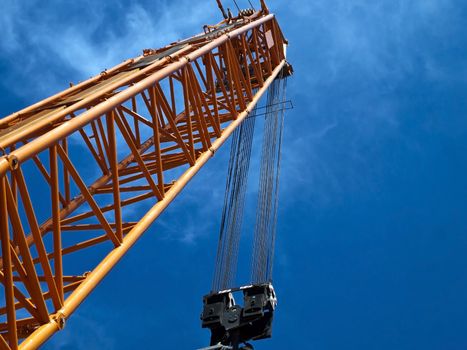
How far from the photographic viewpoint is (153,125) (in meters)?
18.8

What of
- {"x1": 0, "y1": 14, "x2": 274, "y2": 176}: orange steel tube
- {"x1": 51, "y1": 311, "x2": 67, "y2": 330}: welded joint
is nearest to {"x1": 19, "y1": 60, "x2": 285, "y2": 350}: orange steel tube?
{"x1": 51, "y1": 311, "x2": 67, "y2": 330}: welded joint

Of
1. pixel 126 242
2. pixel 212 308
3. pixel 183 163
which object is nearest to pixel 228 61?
pixel 183 163

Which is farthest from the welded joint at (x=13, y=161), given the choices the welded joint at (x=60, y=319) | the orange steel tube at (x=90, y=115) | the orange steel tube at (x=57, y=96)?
the orange steel tube at (x=57, y=96)

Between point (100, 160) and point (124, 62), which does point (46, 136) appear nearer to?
point (100, 160)

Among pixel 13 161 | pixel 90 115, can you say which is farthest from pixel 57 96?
pixel 13 161

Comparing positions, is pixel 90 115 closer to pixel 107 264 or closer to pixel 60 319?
pixel 107 264

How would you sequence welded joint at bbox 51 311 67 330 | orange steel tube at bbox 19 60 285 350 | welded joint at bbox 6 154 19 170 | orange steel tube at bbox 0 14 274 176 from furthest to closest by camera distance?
welded joint at bbox 51 311 67 330 < orange steel tube at bbox 19 60 285 350 < orange steel tube at bbox 0 14 274 176 < welded joint at bbox 6 154 19 170

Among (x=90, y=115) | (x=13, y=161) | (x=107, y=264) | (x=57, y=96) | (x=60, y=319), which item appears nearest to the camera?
(x=13, y=161)

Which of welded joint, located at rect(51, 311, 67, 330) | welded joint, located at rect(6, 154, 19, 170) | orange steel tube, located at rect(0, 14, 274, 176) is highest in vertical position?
orange steel tube, located at rect(0, 14, 274, 176)

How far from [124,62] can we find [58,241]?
43.3 feet

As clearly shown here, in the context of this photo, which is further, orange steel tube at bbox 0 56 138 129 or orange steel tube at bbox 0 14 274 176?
orange steel tube at bbox 0 56 138 129

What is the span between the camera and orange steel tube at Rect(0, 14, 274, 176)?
12625 millimetres

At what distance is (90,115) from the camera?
601 inches

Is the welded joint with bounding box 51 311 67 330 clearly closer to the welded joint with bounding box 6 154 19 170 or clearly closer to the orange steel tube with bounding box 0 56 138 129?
the welded joint with bounding box 6 154 19 170
